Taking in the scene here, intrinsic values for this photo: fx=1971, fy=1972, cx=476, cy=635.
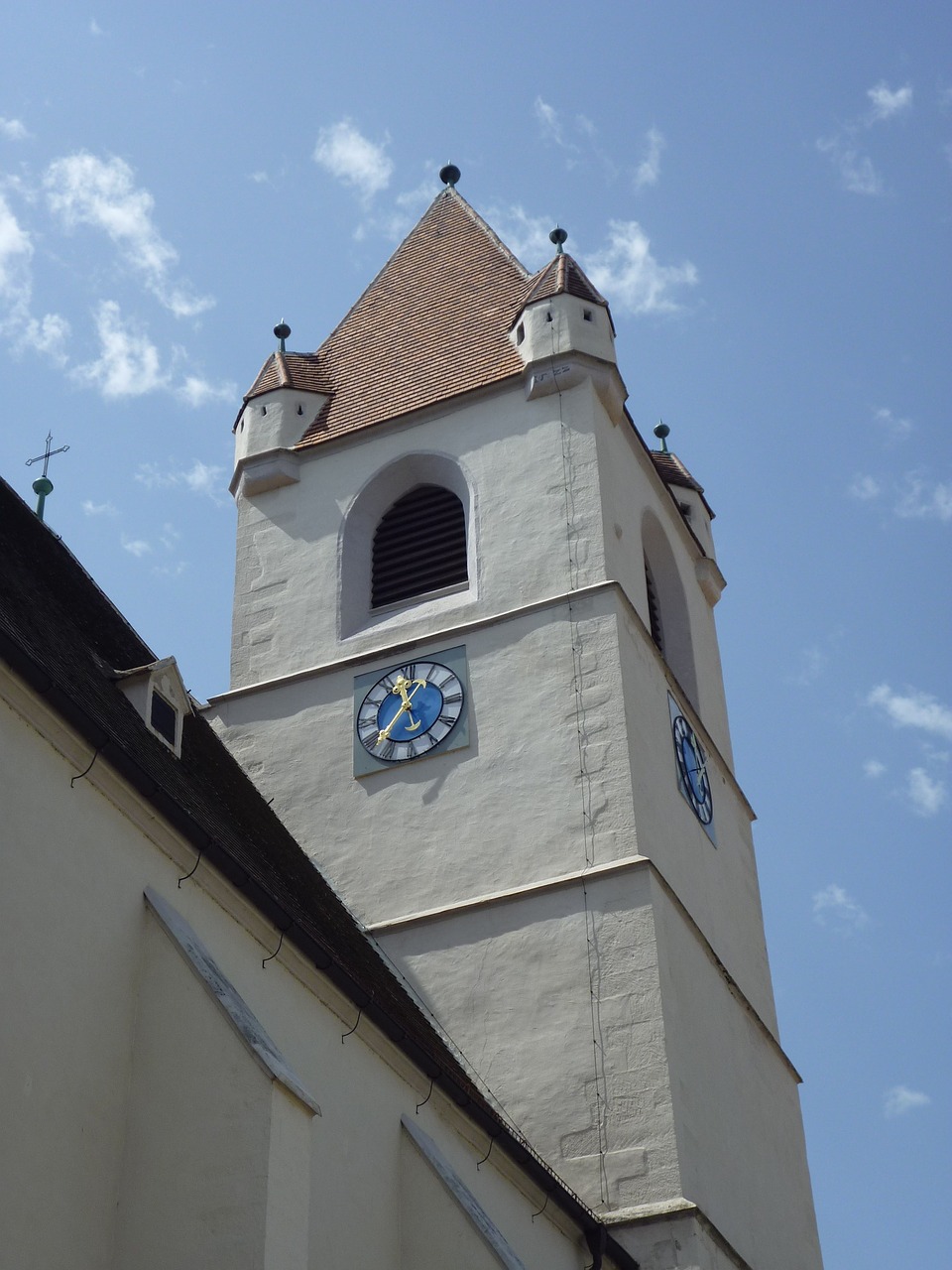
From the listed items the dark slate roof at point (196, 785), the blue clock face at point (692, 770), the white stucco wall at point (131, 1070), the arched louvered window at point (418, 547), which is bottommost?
the white stucco wall at point (131, 1070)

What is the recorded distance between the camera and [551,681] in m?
18.0

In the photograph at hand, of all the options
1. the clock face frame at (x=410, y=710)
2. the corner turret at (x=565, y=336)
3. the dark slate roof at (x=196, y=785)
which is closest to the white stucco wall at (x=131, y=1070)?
the dark slate roof at (x=196, y=785)

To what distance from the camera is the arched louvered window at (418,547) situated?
65.5ft

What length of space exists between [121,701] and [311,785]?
4.83 metres

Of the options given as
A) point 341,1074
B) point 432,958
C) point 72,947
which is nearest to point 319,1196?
point 341,1074

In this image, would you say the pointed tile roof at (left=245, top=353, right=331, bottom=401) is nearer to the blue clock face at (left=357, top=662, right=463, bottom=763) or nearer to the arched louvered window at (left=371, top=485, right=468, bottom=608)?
the arched louvered window at (left=371, top=485, right=468, bottom=608)

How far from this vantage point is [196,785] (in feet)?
46.4

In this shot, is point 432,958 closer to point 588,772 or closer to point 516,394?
point 588,772

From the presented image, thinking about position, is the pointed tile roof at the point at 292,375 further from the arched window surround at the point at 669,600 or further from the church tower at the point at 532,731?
the arched window surround at the point at 669,600

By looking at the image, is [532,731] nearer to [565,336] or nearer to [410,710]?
[410,710]

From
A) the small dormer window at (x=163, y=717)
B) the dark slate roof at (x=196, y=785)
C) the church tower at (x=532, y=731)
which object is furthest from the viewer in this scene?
the church tower at (x=532, y=731)

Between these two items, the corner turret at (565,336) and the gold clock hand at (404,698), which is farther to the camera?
the corner turret at (565,336)

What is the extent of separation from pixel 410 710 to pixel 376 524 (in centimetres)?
294

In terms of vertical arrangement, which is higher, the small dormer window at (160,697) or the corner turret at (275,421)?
the corner turret at (275,421)
